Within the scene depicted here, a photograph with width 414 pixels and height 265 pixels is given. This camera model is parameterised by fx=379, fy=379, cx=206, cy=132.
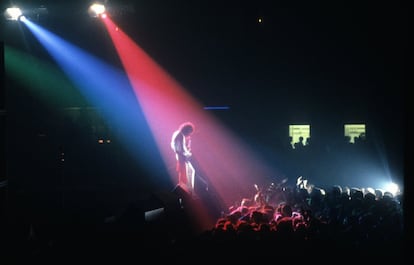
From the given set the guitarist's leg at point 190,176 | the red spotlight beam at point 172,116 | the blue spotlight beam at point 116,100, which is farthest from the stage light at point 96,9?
the guitarist's leg at point 190,176

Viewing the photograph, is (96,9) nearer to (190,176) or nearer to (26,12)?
(26,12)

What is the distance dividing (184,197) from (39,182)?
262 inches

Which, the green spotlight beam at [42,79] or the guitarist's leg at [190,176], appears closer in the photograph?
the guitarist's leg at [190,176]

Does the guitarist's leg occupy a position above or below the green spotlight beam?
below

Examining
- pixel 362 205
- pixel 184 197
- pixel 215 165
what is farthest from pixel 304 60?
pixel 362 205

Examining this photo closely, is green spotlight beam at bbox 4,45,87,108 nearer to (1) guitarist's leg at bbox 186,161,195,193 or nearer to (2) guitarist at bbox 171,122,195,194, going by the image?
(2) guitarist at bbox 171,122,195,194

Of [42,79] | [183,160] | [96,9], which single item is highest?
[96,9]

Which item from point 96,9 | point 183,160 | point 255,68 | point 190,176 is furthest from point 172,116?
point 190,176

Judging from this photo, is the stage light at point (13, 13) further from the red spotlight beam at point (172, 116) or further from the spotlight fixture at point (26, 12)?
the red spotlight beam at point (172, 116)

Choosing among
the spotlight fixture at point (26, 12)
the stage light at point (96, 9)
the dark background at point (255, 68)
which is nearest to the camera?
the stage light at point (96, 9)

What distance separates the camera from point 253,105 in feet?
36.9

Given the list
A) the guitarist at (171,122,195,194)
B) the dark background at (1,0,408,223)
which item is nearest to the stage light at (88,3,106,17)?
the dark background at (1,0,408,223)

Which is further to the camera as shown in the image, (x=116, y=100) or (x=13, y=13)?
(x=116, y=100)

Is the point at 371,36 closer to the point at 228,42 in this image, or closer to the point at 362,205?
the point at 228,42
